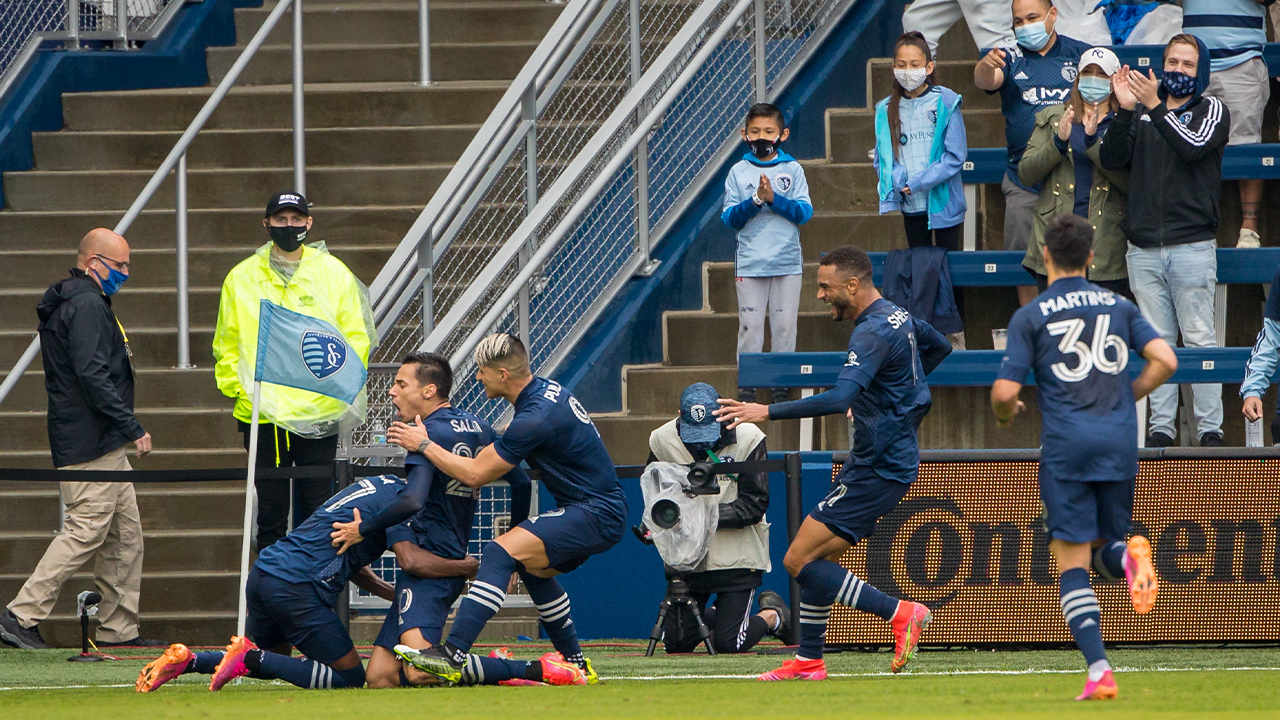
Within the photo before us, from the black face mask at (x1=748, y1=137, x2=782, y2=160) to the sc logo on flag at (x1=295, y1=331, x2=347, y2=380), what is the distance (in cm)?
279

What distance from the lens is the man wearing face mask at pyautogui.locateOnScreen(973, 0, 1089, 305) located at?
10.5 m

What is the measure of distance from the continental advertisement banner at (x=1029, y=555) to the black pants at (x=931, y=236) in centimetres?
199

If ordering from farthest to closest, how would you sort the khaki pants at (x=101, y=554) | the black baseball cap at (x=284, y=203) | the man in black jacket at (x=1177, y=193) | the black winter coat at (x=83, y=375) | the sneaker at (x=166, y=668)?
1. the man in black jacket at (x=1177, y=193)
2. the black winter coat at (x=83, y=375)
3. the khaki pants at (x=101, y=554)
4. the black baseball cap at (x=284, y=203)
5. the sneaker at (x=166, y=668)

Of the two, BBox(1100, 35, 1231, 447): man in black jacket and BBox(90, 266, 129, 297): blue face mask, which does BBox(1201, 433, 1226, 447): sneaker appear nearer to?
BBox(1100, 35, 1231, 447): man in black jacket

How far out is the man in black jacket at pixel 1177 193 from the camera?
9.74 m

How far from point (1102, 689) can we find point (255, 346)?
5.04 meters

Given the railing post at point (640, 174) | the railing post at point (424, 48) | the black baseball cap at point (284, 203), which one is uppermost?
the railing post at point (424, 48)

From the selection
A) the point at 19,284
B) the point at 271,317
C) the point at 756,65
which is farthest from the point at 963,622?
the point at 19,284

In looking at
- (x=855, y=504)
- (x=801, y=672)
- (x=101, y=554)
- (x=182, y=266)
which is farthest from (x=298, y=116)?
(x=801, y=672)

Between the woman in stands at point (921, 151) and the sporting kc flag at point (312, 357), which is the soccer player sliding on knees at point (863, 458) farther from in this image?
the woman in stands at point (921, 151)

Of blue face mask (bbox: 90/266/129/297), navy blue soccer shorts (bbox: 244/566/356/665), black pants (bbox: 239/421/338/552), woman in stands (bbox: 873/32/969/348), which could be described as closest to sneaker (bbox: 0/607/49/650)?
black pants (bbox: 239/421/338/552)

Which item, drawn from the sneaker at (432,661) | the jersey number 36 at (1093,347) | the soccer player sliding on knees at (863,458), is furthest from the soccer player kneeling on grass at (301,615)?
the jersey number 36 at (1093,347)

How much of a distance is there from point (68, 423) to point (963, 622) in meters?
4.96

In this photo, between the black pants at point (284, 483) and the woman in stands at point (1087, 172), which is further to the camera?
Result: the woman in stands at point (1087, 172)
